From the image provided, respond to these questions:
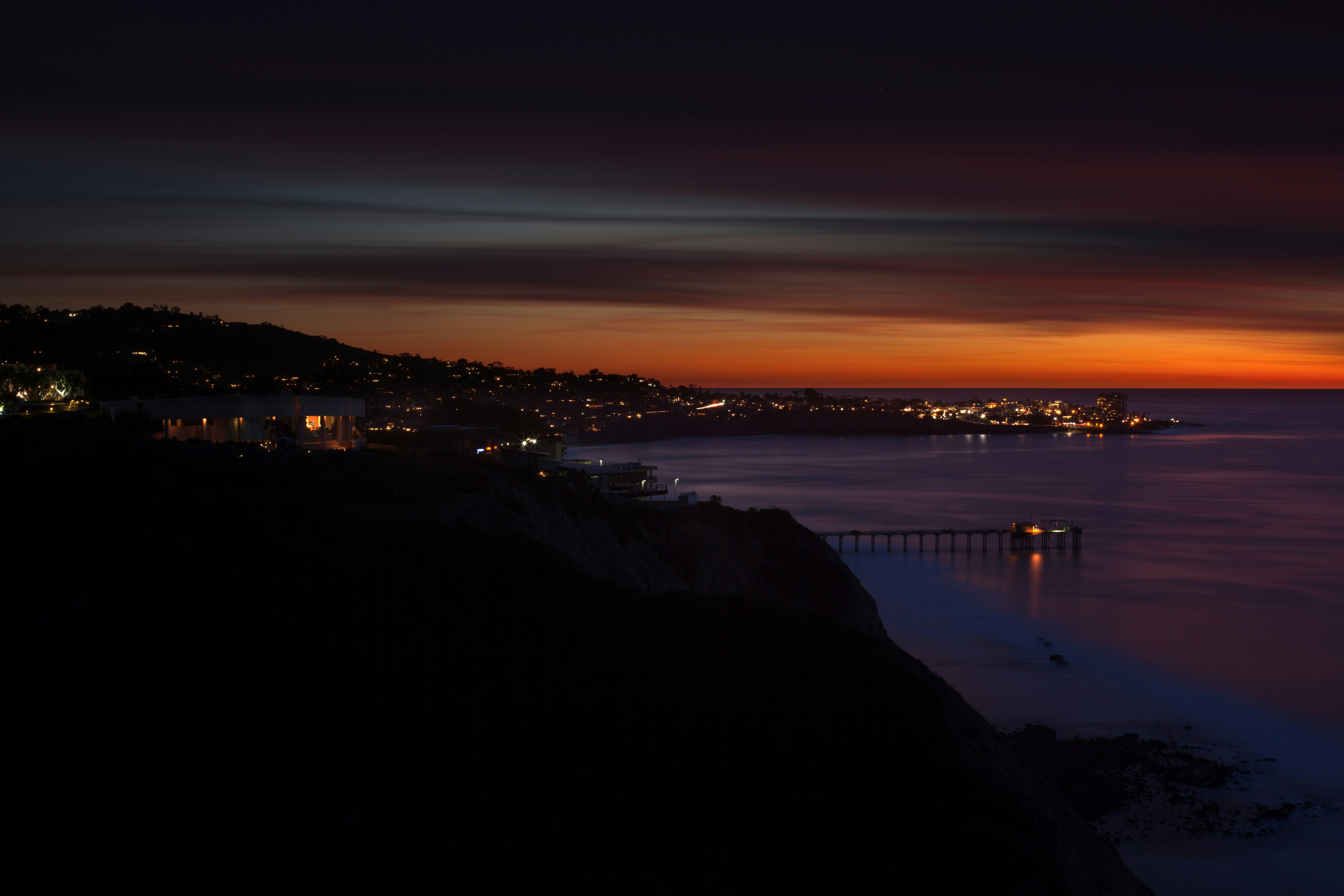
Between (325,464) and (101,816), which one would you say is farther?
(325,464)

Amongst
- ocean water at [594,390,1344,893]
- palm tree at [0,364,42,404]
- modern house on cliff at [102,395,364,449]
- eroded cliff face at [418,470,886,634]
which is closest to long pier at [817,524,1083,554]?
ocean water at [594,390,1344,893]

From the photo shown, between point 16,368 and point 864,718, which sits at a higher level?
point 16,368

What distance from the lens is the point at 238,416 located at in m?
36.1

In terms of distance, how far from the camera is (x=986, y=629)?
39.5m

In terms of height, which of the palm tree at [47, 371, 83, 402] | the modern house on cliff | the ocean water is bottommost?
the ocean water

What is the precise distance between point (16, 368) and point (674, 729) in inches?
1674

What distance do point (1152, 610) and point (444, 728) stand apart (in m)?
40.0

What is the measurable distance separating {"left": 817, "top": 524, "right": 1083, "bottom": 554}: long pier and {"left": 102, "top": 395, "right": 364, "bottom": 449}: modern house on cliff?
33.3m

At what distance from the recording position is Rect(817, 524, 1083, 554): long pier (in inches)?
2392

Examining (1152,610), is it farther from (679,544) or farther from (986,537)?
(679,544)

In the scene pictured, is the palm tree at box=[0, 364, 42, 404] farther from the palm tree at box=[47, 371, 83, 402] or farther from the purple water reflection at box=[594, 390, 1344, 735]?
the purple water reflection at box=[594, 390, 1344, 735]

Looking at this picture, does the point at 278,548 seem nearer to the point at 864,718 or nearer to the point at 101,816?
the point at 101,816

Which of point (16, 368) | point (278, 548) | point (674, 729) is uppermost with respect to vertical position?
point (16, 368)

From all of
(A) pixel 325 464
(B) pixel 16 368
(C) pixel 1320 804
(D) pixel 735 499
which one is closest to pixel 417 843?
(A) pixel 325 464
